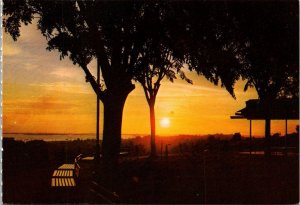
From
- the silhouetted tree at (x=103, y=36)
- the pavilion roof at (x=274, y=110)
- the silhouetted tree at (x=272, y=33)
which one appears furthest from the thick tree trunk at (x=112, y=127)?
the pavilion roof at (x=274, y=110)

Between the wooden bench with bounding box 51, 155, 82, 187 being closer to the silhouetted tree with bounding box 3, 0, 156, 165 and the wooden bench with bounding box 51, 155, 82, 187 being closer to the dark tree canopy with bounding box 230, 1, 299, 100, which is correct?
the silhouetted tree with bounding box 3, 0, 156, 165

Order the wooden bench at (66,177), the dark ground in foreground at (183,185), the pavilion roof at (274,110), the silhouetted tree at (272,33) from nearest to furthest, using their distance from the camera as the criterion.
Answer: the silhouetted tree at (272,33) < the dark ground in foreground at (183,185) < the wooden bench at (66,177) < the pavilion roof at (274,110)

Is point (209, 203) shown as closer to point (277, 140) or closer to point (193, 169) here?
point (193, 169)

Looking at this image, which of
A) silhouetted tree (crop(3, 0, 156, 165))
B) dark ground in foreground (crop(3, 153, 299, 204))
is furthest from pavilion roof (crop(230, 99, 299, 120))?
silhouetted tree (crop(3, 0, 156, 165))

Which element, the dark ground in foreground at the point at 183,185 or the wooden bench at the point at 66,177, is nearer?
the dark ground in foreground at the point at 183,185

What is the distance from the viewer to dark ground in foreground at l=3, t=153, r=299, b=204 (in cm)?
1501

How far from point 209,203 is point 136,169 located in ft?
26.6

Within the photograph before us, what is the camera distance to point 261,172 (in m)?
21.6

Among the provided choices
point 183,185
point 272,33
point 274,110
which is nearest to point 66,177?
point 183,185

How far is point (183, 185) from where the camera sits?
1795cm

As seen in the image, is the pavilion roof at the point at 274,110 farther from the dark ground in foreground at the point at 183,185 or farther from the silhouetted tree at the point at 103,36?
the silhouetted tree at the point at 103,36

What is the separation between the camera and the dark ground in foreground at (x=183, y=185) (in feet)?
49.2

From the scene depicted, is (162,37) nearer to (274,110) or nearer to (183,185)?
(183,185)

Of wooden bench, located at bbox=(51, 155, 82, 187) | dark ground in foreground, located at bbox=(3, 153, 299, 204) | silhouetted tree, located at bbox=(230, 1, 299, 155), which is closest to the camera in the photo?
silhouetted tree, located at bbox=(230, 1, 299, 155)
